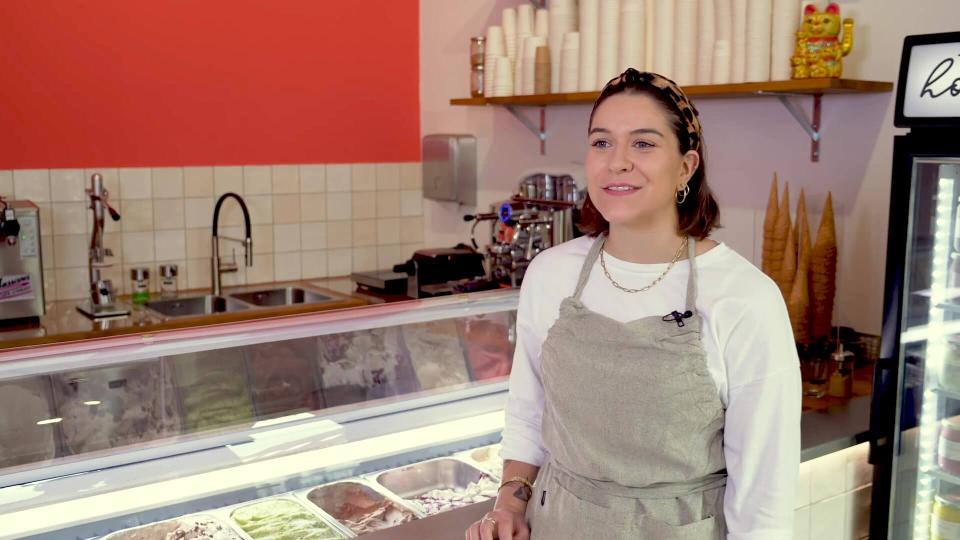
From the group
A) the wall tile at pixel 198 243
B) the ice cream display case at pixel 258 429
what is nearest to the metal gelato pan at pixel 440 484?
the ice cream display case at pixel 258 429

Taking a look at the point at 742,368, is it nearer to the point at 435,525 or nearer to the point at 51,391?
the point at 435,525

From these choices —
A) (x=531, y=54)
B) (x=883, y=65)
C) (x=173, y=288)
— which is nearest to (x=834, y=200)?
(x=883, y=65)

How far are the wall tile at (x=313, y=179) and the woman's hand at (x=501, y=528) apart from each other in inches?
146

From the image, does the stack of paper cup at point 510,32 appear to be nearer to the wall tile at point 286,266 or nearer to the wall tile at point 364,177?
the wall tile at point 364,177

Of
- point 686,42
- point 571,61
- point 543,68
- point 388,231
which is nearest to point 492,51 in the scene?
point 543,68

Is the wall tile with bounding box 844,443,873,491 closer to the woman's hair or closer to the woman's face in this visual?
the woman's hair

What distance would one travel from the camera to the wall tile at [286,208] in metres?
5.08

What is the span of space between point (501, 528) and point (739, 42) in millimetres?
2315

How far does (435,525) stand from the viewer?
6.20ft

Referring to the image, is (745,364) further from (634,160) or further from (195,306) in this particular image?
(195,306)

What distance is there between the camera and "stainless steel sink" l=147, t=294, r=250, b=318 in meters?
4.52

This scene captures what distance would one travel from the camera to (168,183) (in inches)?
185

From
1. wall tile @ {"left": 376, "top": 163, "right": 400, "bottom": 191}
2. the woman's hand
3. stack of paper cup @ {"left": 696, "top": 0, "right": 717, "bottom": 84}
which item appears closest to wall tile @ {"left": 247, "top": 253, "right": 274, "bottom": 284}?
wall tile @ {"left": 376, "top": 163, "right": 400, "bottom": 191}

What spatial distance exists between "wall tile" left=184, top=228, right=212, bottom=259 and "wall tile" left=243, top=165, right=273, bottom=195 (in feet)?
0.99
